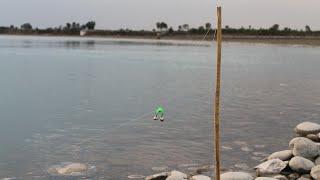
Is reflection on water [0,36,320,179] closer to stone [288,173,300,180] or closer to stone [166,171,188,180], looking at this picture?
stone [166,171,188,180]

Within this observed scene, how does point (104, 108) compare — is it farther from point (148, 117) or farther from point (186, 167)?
point (186, 167)

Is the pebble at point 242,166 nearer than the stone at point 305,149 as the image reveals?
No

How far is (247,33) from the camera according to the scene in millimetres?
169500

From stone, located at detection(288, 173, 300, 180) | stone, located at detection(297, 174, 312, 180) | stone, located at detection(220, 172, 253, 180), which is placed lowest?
stone, located at detection(288, 173, 300, 180)

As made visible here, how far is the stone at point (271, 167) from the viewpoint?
41.5 ft

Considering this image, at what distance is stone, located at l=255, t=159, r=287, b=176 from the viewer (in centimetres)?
1266

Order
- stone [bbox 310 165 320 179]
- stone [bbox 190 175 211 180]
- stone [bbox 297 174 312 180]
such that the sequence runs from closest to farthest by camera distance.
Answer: stone [bbox 190 175 211 180] → stone [bbox 310 165 320 179] → stone [bbox 297 174 312 180]

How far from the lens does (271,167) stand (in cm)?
1280

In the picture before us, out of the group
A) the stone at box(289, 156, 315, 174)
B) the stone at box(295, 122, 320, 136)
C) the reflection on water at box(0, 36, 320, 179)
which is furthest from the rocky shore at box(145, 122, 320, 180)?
the stone at box(295, 122, 320, 136)

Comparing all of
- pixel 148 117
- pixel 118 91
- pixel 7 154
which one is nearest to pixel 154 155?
pixel 7 154

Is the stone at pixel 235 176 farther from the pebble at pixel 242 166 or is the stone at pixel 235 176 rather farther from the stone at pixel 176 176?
the pebble at pixel 242 166

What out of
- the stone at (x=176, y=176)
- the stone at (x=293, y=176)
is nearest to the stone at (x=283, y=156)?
the stone at (x=293, y=176)

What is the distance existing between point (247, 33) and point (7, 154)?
523ft

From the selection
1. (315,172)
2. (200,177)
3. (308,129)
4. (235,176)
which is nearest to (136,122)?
(308,129)
